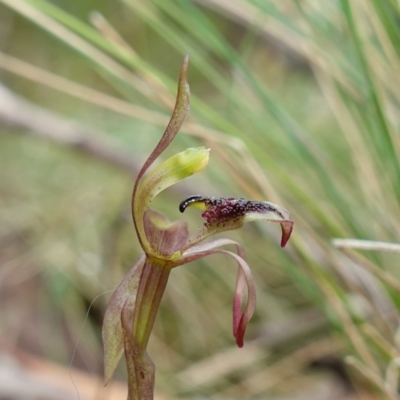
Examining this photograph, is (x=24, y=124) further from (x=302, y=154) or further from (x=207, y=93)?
(x=207, y=93)

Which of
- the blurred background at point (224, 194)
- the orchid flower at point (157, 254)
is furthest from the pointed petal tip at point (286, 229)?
the blurred background at point (224, 194)

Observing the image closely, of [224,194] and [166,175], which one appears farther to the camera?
[224,194]

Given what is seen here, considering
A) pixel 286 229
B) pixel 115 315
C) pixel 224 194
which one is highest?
pixel 286 229

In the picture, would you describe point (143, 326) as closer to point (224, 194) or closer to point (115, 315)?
point (115, 315)

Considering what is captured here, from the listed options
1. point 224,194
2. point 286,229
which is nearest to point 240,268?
point 286,229

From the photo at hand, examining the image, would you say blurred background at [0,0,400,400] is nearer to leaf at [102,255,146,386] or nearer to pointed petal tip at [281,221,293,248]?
leaf at [102,255,146,386]

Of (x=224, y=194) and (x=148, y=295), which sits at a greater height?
(x=148, y=295)
